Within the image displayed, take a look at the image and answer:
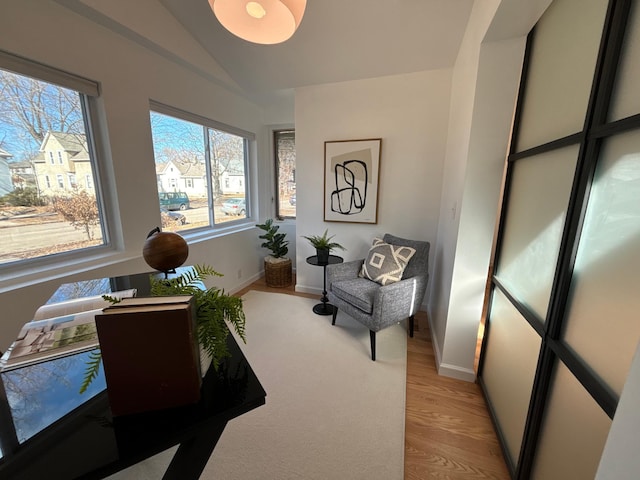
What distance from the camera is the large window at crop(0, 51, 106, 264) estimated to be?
1.47 metres

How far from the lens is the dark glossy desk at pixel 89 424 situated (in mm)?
524

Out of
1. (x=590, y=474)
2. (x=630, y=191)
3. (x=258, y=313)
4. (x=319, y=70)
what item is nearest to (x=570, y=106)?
(x=630, y=191)

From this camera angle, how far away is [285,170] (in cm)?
392

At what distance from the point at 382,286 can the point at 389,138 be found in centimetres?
160

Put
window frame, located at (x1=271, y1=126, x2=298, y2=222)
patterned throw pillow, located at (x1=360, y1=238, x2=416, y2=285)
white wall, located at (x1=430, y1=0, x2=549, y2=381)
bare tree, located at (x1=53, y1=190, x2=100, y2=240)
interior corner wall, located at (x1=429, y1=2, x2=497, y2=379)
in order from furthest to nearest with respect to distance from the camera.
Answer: window frame, located at (x1=271, y1=126, x2=298, y2=222)
patterned throw pillow, located at (x1=360, y1=238, x2=416, y2=285)
bare tree, located at (x1=53, y1=190, x2=100, y2=240)
interior corner wall, located at (x1=429, y1=2, x2=497, y2=379)
white wall, located at (x1=430, y1=0, x2=549, y2=381)

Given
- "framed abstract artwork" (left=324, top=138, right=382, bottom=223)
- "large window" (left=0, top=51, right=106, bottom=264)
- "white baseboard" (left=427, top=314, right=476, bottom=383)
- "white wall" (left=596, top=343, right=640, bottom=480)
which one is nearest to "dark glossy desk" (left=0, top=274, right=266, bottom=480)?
"white wall" (left=596, top=343, right=640, bottom=480)

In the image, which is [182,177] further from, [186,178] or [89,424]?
[89,424]

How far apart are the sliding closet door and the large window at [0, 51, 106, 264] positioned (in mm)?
2726

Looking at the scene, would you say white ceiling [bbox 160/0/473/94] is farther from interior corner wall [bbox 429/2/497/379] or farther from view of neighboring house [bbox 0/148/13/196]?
view of neighboring house [bbox 0/148/13/196]

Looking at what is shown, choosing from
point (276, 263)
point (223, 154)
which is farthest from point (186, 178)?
point (276, 263)

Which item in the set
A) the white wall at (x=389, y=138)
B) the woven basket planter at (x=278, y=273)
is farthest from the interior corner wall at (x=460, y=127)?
the woven basket planter at (x=278, y=273)

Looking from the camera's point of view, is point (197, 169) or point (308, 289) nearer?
point (197, 169)

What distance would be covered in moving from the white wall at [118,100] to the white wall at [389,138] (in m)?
1.14

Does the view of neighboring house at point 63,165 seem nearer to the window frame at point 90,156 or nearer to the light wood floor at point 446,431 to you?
the window frame at point 90,156
